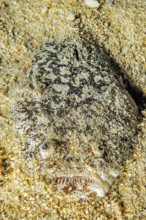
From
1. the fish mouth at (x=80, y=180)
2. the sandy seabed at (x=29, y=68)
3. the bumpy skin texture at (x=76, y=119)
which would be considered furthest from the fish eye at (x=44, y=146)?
the sandy seabed at (x=29, y=68)

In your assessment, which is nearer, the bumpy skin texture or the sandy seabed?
A: the bumpy skin texture

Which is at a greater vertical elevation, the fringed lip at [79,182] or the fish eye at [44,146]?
the fish eye at [44,146]

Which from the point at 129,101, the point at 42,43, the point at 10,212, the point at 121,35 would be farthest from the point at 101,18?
the point at 10,212

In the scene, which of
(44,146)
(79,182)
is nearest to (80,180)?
(79,182)

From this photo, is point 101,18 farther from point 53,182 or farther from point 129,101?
point 53,182

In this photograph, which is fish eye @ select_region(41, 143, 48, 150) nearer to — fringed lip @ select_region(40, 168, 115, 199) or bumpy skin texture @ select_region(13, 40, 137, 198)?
bumpy skin texture @ select_region(13, 40, 137, 198)

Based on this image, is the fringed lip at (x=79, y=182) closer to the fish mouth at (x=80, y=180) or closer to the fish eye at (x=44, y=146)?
the fish mouth at (x=80, y=180)

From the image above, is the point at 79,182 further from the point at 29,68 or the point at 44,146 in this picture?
the point at 29,68

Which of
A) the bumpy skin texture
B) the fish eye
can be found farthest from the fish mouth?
the fish eye

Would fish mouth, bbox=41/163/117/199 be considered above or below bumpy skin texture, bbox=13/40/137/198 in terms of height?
below
